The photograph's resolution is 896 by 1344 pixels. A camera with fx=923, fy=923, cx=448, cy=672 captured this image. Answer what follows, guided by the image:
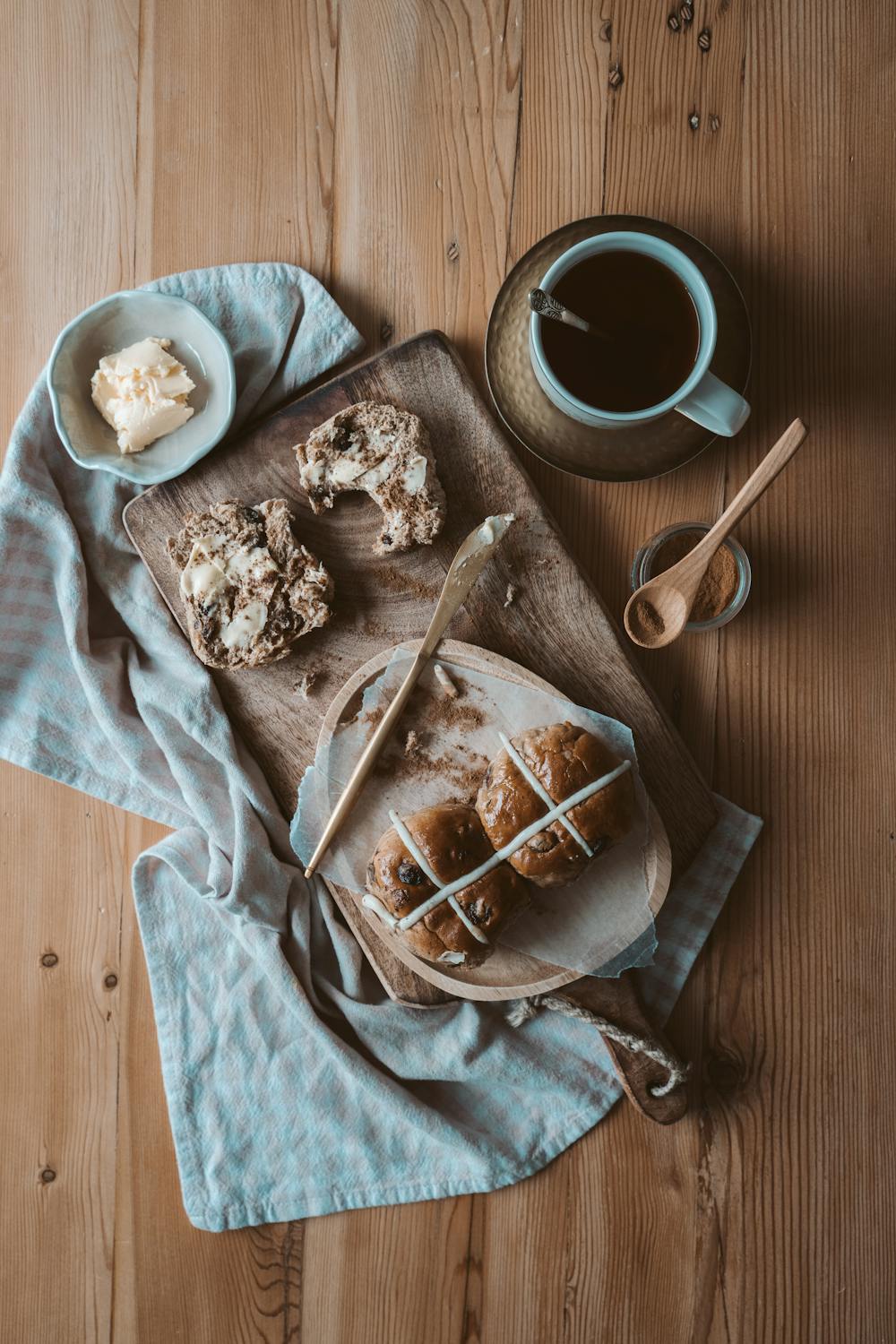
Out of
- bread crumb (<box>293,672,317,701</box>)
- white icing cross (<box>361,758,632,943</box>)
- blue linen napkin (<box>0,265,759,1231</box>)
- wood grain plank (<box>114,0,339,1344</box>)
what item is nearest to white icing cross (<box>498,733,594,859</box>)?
white icing cross (<box>361,758,632,943</box>)

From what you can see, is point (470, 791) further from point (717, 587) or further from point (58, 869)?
point (58, 869)

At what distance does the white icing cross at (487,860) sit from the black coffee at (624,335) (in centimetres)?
63

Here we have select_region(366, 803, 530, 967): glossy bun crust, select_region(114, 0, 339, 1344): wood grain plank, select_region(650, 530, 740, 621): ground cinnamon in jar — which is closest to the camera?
select_region(366, 803, 530, 967): glossy bun crust

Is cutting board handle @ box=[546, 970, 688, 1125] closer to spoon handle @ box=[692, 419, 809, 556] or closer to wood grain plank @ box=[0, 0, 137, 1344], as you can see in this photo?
spoon handle @ box=[692, 419, 809, 556]

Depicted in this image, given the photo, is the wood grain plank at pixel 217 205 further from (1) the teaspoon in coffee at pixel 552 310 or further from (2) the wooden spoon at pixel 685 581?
(2) the wooden spoon at pixel 685 581

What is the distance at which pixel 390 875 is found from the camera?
5.19ft

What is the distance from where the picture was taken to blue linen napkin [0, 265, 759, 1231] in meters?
1.74

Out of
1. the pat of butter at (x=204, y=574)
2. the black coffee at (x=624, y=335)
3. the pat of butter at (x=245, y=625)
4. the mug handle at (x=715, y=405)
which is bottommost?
the pat of butter at (x=245, y=625)

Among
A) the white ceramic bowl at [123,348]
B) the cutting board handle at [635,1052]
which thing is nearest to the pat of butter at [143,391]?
the white ceramic bowl at [123,348]

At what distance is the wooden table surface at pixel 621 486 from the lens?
1718mm

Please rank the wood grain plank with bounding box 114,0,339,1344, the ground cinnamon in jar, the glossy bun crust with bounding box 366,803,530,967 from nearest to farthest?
the glossy bun crust with bounding box 366,803,530,967, the ground cinnamon in jar, the wood grain plank with bounding box 114,0,339,1344

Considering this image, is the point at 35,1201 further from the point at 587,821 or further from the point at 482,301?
the point at 482,301

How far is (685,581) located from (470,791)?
21.3 inches

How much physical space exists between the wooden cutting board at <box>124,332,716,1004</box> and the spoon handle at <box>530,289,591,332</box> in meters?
0.25
